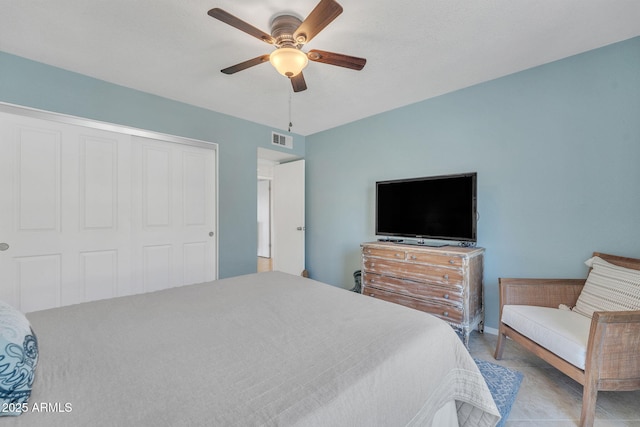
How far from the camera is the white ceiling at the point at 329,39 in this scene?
166cm

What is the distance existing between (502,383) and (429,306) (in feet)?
2.58

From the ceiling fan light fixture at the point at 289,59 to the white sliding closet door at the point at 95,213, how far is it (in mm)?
1945

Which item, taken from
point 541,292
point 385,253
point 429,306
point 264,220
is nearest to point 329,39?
point 385,253

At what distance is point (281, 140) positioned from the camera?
4.08 metres

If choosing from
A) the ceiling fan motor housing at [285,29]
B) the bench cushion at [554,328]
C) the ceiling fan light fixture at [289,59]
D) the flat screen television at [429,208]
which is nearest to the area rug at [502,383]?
the bench cushion at [554,328]

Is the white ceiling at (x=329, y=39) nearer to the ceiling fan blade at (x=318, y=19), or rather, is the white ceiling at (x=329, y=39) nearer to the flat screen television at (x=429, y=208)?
the ceiling fan blade at (x=318, y=19)

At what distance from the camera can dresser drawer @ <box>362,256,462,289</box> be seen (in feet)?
7.73

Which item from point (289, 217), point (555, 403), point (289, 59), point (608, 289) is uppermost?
point (289, 59)

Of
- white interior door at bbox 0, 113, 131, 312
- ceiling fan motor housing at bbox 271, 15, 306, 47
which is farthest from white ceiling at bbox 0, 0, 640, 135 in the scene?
white interior door at bbox 0, 113, 131, 312

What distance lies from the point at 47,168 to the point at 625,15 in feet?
14.8

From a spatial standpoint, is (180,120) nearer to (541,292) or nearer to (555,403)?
(541,292)

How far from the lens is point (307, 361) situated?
92cm

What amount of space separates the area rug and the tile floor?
1.4 inches

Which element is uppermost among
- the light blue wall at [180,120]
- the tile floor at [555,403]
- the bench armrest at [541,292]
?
the light blue wall at [180,120]
